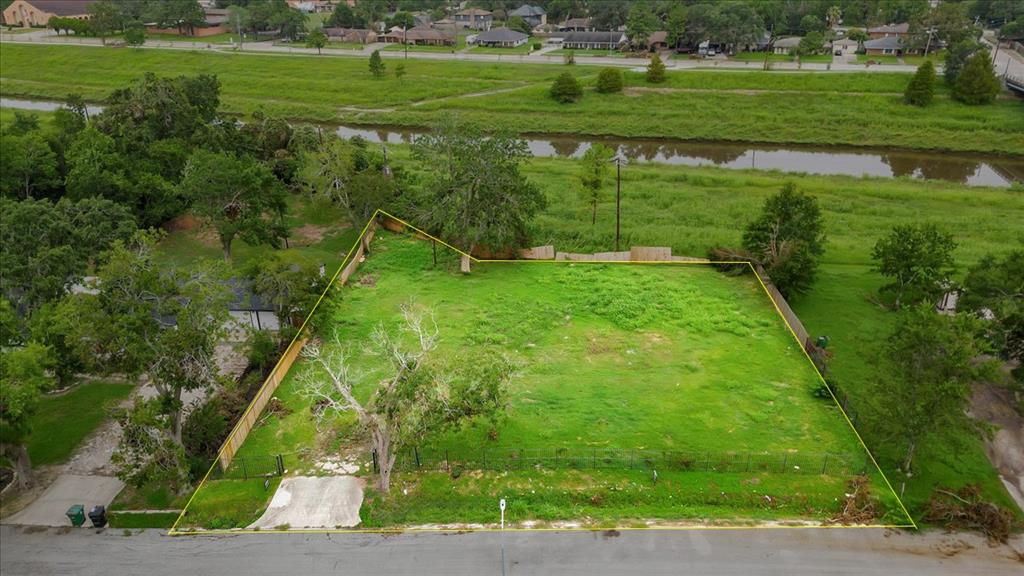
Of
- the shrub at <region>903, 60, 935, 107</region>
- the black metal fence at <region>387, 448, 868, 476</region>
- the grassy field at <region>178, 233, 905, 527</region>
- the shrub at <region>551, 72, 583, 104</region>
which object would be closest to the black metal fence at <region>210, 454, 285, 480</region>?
the grassy field at <region>178, 233, 905, 527</region>

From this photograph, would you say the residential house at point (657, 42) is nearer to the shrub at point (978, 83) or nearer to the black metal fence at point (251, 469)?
the shrub at point (978, 83)

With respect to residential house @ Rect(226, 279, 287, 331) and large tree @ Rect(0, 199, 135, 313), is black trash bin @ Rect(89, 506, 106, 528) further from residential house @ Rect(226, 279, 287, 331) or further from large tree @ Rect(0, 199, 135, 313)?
residential house @ Rect(226, 279, 287, 331)

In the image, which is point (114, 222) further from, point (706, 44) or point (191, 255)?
point (706, 44)

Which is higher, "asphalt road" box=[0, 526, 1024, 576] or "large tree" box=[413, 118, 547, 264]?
"large tree" box=[413, 118, 547, 264]

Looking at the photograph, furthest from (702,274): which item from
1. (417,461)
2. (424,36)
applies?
(424,36)

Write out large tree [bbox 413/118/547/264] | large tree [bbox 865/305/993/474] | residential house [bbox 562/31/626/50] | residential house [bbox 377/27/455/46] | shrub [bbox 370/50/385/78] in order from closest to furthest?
1. large tree [bbox 865/305/993/474]
2. large tree [bbox 413/118/547/264]
3. shrub [bbox 370/50/385/78]
4. residential house [bbox 562/31/626/50]
5. residential house [bbox 377/27/455/46]

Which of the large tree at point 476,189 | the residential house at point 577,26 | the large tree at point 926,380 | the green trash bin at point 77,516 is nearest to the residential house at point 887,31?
the residential house at point 577,26

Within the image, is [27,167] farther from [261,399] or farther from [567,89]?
[567,89]
